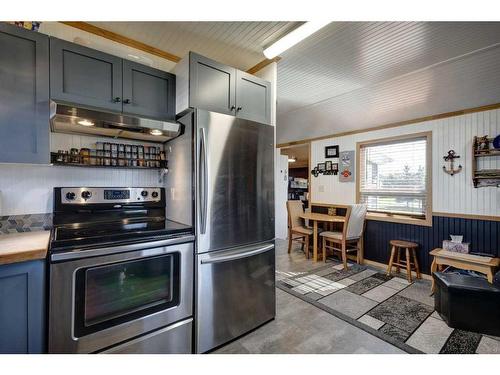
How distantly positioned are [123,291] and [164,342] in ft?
1.53

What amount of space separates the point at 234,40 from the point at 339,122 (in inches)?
102

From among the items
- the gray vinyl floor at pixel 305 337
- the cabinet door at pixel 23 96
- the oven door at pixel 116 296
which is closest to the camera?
the oven door at pixel 116 296

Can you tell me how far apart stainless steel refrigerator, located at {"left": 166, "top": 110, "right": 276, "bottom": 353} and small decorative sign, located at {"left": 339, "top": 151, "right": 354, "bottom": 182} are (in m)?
2.56

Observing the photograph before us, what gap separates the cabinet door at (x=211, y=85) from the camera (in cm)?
182

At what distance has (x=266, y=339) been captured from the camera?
196 cm

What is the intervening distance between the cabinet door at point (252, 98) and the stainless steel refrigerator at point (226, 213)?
190mm

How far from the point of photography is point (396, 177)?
12.4 ft

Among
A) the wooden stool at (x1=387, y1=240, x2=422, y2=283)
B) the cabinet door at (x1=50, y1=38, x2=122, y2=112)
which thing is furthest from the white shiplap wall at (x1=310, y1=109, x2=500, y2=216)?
the cabinet door at (x1=50, y1=38, x2=122, y2=112)

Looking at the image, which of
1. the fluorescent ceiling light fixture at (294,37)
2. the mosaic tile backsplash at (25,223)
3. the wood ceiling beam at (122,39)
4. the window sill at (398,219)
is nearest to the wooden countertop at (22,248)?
→ the mosaic tile backsplash at (25,223)

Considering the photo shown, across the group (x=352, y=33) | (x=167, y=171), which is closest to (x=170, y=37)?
(x=167, y=171)

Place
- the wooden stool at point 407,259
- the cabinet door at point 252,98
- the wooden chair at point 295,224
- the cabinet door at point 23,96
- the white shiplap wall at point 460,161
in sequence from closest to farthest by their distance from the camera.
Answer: the cabinet door at point 23,96 < the cabinet door at point 252,98 < the white shiplap wall at point 460,161 < the wooden stool at point 407,259 < the wooden chair at point 295,224

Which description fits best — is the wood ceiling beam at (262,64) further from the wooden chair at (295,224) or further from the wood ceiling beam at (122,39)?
the wooden chair at (295,224)

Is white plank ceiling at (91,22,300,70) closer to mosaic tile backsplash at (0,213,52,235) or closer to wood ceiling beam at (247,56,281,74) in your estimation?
wood ceiling beam at (247,56,281,74)

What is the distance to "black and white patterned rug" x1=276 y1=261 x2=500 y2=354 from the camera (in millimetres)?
1941
